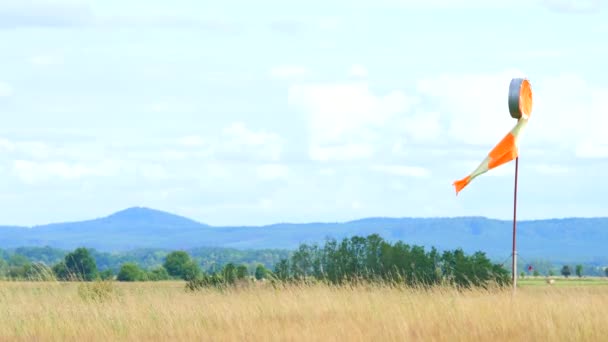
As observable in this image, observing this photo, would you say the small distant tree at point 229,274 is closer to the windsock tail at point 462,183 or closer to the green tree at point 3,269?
the green tree at point 3,269

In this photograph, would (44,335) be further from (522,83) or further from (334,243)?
(334,243)

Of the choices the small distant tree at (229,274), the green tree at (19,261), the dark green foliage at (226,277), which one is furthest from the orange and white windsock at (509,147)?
the green tree at (19,261)

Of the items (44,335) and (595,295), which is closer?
(44,335)

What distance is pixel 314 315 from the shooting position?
46.9ft

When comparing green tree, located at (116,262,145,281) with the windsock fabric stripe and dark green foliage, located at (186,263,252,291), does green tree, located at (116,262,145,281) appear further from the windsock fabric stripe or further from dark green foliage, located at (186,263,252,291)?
the windsock fabric stripe

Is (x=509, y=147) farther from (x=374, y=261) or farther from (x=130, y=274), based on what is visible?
(x=130, y=274)

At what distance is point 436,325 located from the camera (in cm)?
1312

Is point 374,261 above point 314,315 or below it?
above

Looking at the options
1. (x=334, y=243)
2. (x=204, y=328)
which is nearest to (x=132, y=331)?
(x=204, y=328)

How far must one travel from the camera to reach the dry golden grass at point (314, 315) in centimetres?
1263

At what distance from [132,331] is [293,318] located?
2.11m

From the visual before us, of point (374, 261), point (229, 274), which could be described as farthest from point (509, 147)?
point (374, 261)

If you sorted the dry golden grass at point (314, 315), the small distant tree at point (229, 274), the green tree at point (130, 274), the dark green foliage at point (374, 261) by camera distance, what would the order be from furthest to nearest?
1. the green tree at point (130, 274)
2. the dark green foliage at point (374, 261)
3. the small distant tree at point (229, 274)
4. the dry golden grass at point (314, 315)

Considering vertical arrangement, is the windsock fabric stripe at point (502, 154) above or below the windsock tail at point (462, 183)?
above
